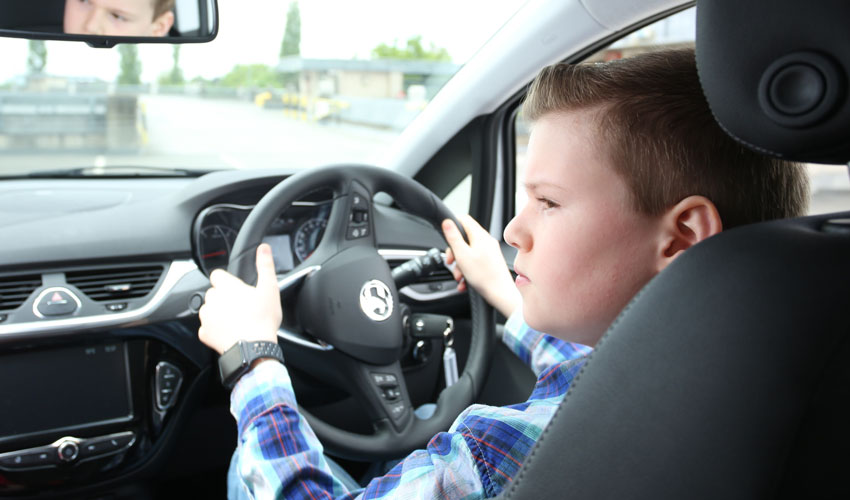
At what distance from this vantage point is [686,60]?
1.03 metres

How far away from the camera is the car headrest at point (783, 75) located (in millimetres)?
703

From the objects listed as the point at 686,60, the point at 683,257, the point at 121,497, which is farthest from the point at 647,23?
the point at 121,497

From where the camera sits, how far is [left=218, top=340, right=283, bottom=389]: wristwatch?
4.63ft

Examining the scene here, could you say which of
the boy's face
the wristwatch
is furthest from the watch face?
the boy's face

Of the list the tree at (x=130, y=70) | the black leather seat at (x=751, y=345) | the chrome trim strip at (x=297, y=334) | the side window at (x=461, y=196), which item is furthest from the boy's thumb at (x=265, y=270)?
the tree at (x=130, y=70)

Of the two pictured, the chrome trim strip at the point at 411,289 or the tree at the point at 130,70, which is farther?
the tree at the point at 130,70

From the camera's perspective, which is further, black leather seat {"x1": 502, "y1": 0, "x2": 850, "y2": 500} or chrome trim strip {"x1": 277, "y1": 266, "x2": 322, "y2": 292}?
chrome trim strip {"x1": 277, "y1": 266, "x2": 322, "y2": 292}

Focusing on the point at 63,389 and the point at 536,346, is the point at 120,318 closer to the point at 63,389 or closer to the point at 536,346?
the point at 63,389

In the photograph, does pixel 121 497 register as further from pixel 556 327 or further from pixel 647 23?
pixel 647 23

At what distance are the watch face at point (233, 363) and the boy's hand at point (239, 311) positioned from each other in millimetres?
28

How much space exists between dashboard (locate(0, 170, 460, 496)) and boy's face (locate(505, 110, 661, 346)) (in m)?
0.92

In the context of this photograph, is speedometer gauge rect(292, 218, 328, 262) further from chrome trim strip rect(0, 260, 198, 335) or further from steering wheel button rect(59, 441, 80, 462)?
steering wheel button rect(59, 441, 80, 462)

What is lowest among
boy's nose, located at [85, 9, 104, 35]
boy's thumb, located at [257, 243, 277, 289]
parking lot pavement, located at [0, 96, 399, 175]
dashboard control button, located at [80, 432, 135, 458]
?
dashboard control button, located at [80, 432, 135, 458]

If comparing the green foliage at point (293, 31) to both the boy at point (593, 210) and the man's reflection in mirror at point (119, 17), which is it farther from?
the boy at point (593, 210)
